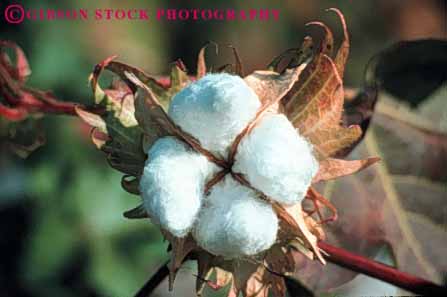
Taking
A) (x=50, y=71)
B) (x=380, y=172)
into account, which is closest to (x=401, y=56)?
(x=380, y=172)

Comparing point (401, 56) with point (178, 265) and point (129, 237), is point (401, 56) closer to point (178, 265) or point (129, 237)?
point (178, 265)

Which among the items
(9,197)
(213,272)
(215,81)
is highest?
(215,81)

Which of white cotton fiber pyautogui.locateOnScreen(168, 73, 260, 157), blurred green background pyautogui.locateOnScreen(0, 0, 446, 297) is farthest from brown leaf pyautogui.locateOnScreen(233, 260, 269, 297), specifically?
blurred green background pyautogui.locateOnScreen(0, 0, 446, 297)

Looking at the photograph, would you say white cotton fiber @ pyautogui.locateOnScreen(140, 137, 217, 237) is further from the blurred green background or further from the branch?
the blurred green background

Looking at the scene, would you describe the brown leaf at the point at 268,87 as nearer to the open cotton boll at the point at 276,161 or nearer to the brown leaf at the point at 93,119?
the open cotton boll at the point at 276,161

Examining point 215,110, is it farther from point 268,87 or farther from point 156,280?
point 156,280
